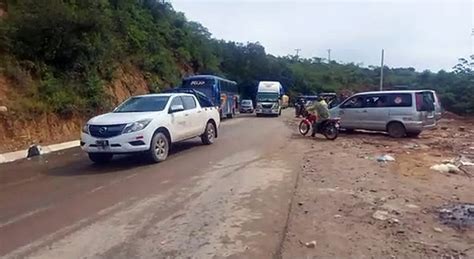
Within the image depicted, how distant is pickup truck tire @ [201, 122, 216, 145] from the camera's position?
15.2 m

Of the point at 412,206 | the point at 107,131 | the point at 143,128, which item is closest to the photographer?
the point at 412,206

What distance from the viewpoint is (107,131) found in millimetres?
10922

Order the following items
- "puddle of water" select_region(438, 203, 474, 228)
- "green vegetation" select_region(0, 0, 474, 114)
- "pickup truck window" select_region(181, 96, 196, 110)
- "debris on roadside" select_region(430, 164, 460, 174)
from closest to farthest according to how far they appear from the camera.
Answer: "puddle of water" select_region(438, 203, 474, 228) < "debris on roadside" select_region(430, 164, 460, 174) < "pickup truck window" select_region(181, 96, 196, 110) < "green vegetation" select_region(0, 0, 474, 114)

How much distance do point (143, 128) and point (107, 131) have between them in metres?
0.84

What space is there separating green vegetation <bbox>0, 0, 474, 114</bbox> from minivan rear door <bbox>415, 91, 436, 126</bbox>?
1394 cm

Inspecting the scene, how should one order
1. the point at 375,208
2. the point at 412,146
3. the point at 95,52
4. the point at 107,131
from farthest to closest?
1. the point at 95,52
2. the point at 412,146
3. the point at 107,131
4. the point at 375,208

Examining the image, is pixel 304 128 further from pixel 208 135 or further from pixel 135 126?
pixel 135 126

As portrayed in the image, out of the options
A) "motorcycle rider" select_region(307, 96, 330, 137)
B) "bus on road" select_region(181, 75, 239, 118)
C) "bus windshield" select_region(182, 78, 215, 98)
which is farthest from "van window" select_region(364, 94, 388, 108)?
"bus windshield" select_region(182, 78, 215, 98)

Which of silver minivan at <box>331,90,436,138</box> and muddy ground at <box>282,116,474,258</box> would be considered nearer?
muddy ground at <box>282,116,474,258</box>

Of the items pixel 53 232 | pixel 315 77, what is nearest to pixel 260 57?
pixel 315 77

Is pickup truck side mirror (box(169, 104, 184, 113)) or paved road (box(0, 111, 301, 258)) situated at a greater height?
pickup truck side mirror (box(169, 104, 184, 113))

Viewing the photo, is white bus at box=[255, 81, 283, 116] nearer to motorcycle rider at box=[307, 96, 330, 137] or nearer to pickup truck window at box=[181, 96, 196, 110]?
motorcycle rider at box=[307, 96, 330, 137]

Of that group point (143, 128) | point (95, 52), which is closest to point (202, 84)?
point (95, 52)

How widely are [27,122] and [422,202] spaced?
1405cm
